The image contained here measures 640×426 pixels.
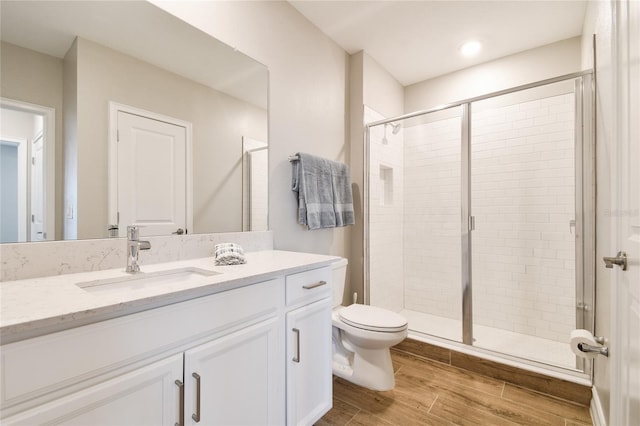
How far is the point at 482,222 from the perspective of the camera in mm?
2613

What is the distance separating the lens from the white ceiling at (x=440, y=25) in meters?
2.05

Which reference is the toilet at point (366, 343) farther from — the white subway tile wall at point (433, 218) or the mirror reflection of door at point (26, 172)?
the mirror reflection of door at point (26, 172)

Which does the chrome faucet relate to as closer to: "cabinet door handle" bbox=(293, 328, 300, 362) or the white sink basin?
the white sink basin

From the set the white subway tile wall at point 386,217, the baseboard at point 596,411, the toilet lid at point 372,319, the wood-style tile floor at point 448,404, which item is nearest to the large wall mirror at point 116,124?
the toilet lid at point 372,319

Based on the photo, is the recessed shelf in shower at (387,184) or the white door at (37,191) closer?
the white door at (37,191)

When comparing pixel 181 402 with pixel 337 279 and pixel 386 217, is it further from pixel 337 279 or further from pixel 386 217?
pixel 386 217

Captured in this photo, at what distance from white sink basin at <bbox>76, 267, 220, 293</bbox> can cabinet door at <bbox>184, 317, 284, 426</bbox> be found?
0.91ft

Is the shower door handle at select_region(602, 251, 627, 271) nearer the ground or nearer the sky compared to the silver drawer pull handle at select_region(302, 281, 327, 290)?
nearer the sky

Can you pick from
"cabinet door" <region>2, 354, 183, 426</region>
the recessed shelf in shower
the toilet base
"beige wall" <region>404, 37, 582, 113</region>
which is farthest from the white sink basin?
"beige wall" <region>404, 37, 582, 113</region>

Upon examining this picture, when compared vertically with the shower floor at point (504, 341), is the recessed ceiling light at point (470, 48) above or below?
above

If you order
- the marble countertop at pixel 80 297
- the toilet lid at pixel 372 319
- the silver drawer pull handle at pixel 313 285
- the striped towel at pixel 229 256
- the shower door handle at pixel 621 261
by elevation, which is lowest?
the toilet lid at pixel 372 319

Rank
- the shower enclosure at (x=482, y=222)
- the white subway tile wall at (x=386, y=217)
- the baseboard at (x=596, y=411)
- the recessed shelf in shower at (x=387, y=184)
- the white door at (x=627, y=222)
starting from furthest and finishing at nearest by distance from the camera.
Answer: the recessed shelf in shower at (x=387, y=184), the white subway tile wall at (x=386, y=217), the shower enclosure at (x=482, y=222), the baseboard at (x=596, y=411), the white door at (x=627, y=222)

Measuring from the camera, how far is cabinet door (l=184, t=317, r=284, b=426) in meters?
0.90

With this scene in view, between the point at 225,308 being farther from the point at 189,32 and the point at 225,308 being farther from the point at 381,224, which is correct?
the point at 381,224
